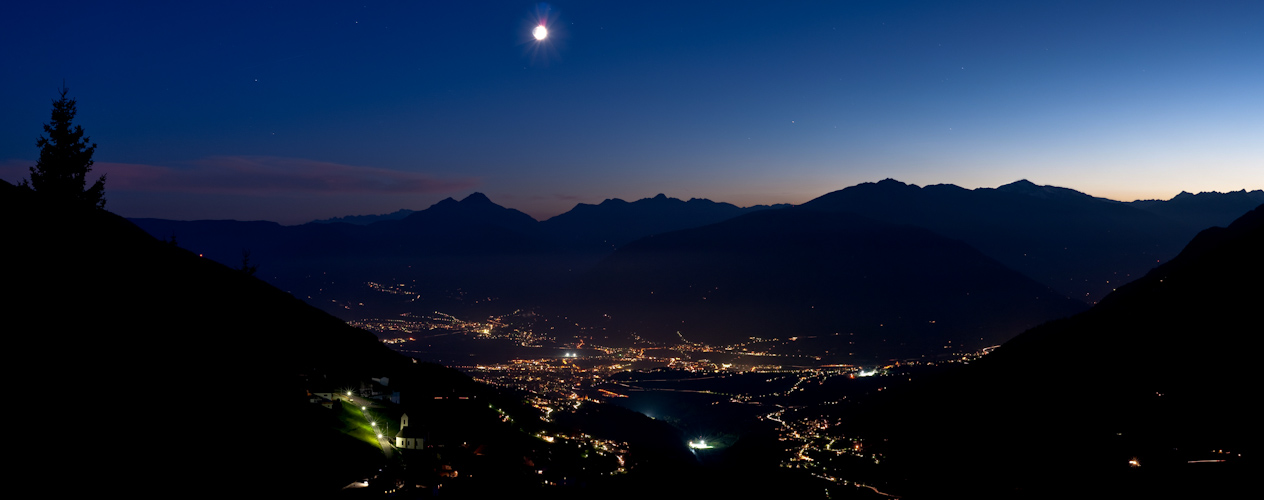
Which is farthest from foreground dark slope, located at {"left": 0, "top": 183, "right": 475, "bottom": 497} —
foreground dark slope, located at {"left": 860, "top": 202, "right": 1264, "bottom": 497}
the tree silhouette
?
foreground dark slope, located at {"left": 860, "top": 202, "right": 1264, "bottom": 497}

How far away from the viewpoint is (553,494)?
40188 mm

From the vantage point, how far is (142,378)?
26.0m

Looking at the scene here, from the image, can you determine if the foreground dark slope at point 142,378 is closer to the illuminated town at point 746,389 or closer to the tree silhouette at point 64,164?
the tree silhouette at point 64,164

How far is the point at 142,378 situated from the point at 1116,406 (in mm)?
85604

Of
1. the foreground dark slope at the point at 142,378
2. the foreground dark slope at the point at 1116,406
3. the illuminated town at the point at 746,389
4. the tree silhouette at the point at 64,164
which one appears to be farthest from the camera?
the illuminated town at the point at 746,389

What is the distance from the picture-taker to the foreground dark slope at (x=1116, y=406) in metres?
53.8

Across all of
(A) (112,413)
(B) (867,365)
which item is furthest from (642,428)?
(B) (867,365)

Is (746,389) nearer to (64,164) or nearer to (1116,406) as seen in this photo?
(1116,406)

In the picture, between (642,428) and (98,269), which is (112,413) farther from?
(642,428)

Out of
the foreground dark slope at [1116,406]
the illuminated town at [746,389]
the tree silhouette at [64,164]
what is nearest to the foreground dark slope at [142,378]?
the tree silhouette at [64,164]

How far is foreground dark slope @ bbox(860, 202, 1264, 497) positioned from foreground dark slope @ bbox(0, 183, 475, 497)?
54629 mm

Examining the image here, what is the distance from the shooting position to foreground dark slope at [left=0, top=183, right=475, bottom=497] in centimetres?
2133

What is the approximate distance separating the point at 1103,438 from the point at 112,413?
255 ft

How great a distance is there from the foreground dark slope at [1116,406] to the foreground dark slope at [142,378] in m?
54.6
